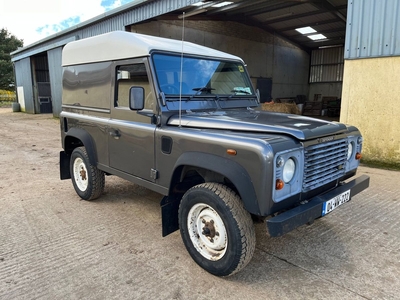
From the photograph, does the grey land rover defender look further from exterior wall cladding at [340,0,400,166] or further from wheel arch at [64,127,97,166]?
exterior wall cladding at [340,0,400,166]

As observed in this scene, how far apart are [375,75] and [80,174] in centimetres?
619

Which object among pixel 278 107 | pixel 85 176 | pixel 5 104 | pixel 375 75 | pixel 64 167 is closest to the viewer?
pixel 85 176

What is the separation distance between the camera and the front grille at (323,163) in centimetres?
253

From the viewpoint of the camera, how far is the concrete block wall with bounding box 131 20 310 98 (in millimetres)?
14234

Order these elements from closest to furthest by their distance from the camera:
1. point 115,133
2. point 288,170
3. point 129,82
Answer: point 288,170 → point 129,82 → point 115,133

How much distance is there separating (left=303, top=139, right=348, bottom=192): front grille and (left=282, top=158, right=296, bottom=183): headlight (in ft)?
0.48

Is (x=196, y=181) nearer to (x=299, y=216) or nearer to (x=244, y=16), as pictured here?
(x=299, y=216)

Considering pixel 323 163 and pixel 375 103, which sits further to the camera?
pixel 375 103

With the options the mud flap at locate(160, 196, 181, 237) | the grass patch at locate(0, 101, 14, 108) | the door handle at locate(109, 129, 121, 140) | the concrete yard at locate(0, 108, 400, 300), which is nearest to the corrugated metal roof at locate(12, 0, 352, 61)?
the door handle at locate(109, 129, 121, 140)

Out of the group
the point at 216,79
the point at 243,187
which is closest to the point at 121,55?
the point at 216,79

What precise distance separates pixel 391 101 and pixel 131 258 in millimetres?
6171

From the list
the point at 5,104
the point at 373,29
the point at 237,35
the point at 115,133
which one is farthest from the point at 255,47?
the point at 5,104

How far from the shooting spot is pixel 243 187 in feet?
7.66

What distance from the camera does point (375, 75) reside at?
6.57 meters
